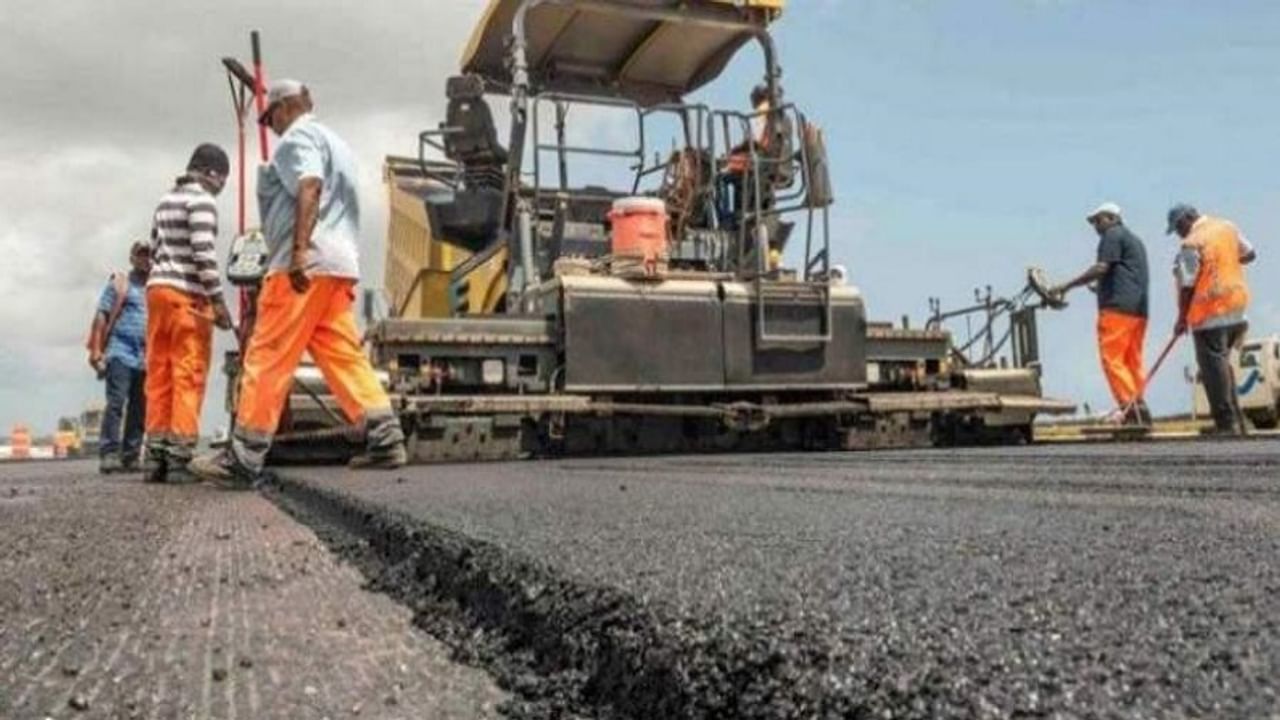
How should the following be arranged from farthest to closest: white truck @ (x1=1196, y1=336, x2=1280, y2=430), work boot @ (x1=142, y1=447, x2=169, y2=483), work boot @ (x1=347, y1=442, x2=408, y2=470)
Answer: white truck @ (x1=1196, y1=336, x2=1280, y2=430), work boot @ (x1=142, y1=447, x2=169, y2=483), work boot @ (x1=347, y1=442, x2=408, y2=470)

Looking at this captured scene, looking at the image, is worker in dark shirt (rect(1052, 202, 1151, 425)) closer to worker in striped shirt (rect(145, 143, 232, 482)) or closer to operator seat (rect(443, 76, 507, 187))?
operator seat (rect(443, 76, 507, 187))

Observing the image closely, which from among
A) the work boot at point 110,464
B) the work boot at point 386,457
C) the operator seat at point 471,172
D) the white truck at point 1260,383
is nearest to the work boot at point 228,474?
the work boot at point 386,457

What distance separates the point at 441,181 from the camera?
28.6ft

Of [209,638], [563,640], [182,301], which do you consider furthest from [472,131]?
[563,640]

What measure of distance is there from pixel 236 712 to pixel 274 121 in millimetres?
4301

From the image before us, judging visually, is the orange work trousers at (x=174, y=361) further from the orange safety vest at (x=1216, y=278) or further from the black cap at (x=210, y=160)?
the orange safety vest at (x=1216, y=278)

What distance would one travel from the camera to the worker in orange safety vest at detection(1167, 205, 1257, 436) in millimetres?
7492

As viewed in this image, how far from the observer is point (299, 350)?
189 inches

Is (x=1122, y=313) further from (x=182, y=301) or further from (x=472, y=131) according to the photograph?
(x=182, y=301)

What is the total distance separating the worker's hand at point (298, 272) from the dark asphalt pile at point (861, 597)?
2182mm

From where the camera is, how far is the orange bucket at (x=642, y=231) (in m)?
6.85

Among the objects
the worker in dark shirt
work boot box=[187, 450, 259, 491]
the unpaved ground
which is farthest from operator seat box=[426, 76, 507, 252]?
the unpaved ground

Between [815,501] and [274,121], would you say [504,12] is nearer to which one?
[274,121]

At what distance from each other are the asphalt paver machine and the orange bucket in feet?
0.04
